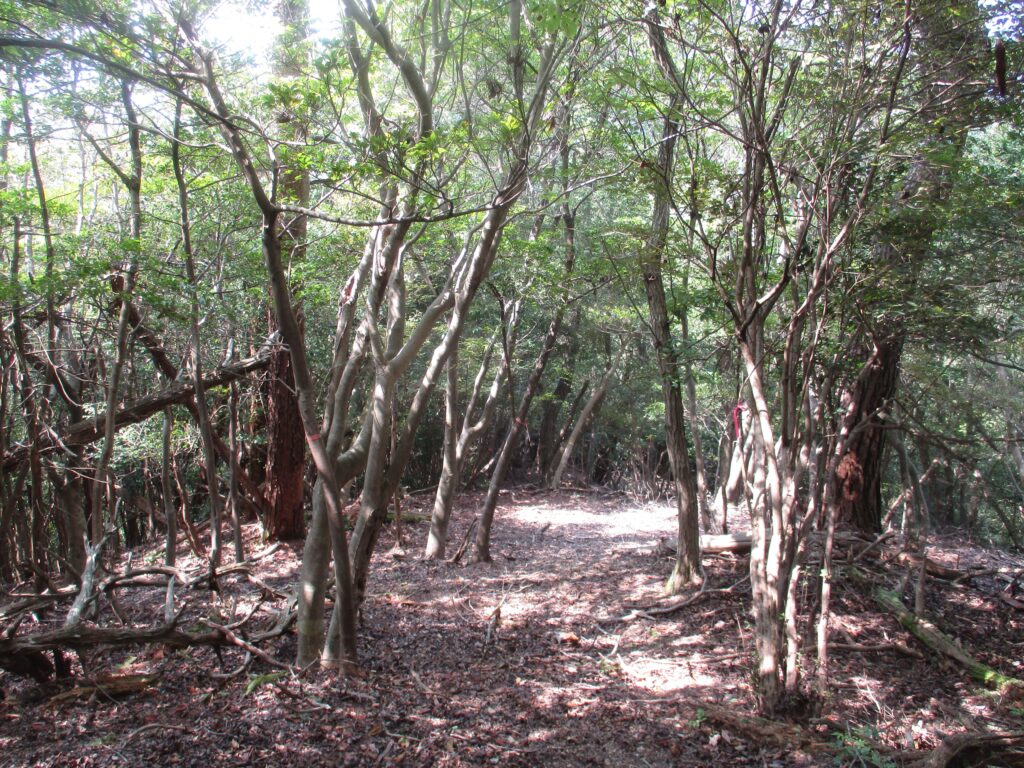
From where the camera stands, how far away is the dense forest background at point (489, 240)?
404cm

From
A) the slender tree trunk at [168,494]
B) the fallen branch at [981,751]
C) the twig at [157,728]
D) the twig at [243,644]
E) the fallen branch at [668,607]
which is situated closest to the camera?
the fallen branch at [981,751]

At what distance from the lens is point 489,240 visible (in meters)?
5.02

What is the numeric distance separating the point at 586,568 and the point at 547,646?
247 centimetres

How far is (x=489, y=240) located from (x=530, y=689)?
11.0 ft

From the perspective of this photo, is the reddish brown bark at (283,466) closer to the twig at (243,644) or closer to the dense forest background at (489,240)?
the dense forest background at (489,240)

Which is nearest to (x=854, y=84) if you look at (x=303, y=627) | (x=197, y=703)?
(x=303, y=627)

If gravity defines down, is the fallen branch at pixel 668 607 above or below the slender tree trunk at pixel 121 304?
below

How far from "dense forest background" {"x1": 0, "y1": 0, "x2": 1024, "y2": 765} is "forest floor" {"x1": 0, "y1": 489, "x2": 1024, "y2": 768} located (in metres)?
0.37

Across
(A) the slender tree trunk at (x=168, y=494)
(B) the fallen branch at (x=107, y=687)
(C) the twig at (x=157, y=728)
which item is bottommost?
(C) the twig at (x=157, y=728)

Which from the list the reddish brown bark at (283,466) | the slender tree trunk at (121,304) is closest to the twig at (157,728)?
→ the slender tree trunk at (121,304)

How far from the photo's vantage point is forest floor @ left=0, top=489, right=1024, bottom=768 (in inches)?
142

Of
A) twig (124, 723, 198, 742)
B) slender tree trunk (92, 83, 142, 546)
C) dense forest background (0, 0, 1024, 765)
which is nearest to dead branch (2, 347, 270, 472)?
dense forest background (0, 0, 1024, 765)

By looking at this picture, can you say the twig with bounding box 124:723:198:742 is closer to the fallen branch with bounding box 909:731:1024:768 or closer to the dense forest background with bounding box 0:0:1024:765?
the dense forest background with bounding box 0:0:1024:765

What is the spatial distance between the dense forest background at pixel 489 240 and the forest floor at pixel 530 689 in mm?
374
